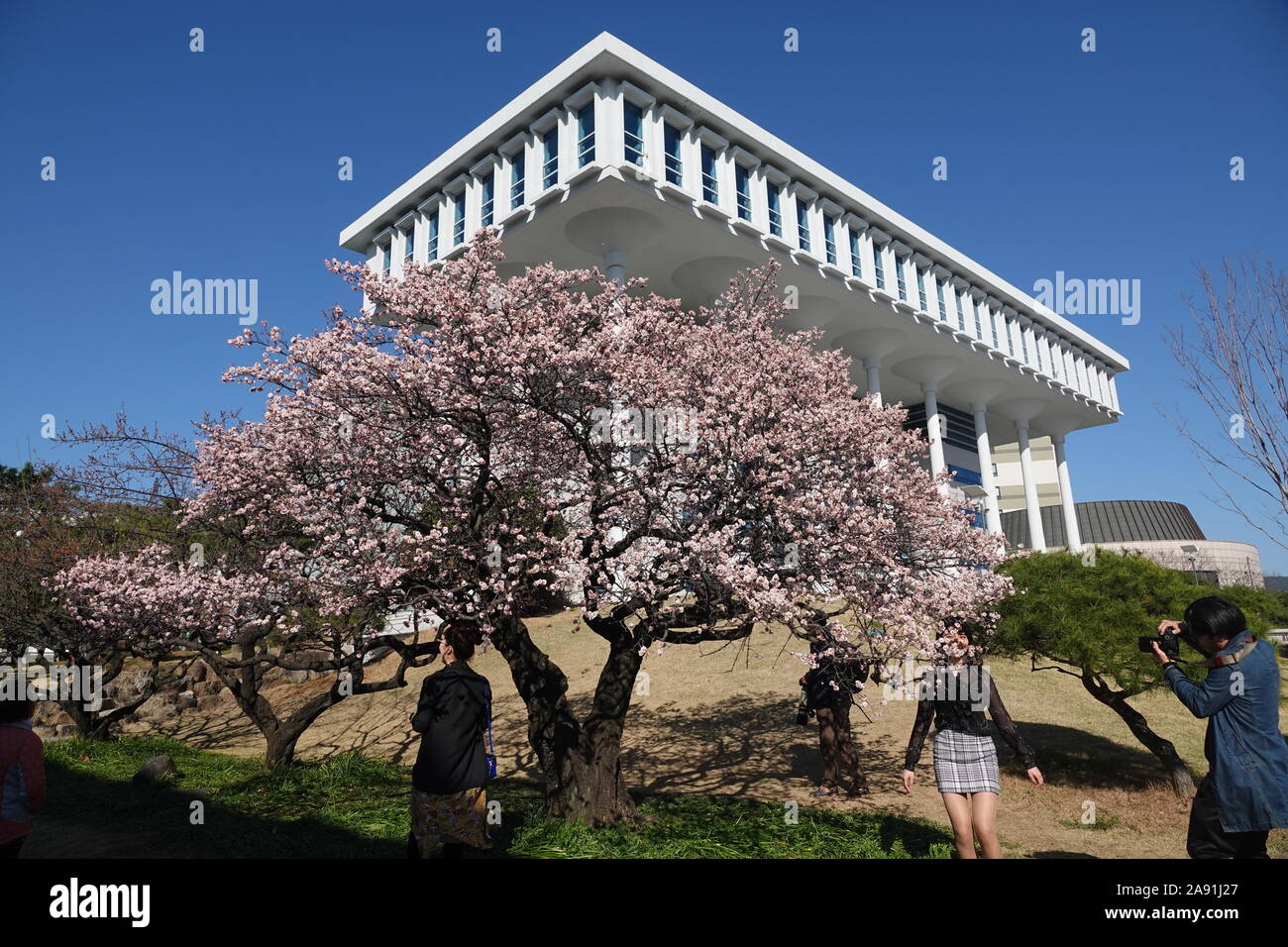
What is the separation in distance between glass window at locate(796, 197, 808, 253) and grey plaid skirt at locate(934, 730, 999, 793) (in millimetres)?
32930

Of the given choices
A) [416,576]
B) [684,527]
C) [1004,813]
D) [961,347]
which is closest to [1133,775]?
[1004,813]

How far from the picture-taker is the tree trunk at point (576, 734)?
8.89 metres

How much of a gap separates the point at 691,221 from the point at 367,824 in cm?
2686

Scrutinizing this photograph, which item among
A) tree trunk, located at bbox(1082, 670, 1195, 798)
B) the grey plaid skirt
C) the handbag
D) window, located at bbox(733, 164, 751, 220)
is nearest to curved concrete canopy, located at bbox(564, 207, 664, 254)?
window, located at bbox(733, 164, 751, 220)

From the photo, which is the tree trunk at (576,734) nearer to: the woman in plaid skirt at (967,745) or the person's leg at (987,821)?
the woman in plaid skirt at (967,745)

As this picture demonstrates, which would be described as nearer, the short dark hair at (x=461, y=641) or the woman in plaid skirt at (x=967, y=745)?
the short dark hair at (x=461, y=641)

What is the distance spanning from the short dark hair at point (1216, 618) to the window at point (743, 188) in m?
31.1

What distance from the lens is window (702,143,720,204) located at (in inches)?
1251

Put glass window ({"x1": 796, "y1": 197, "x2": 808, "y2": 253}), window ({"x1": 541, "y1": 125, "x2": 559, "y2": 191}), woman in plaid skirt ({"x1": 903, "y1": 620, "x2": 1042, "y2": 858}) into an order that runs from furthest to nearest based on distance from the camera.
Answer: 1. glass window ({"x1": 796, "y1": 197, "x2": 808, "y2": 253})
2. window ({"x1": 541, "y1": 125, "x2": 559, "y2": 191})
3. woman in plaid skirt ({"x1": 903, "y1": 620, "x2": 1042, "y2": 858})

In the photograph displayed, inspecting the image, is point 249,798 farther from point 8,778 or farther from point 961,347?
point 961,347

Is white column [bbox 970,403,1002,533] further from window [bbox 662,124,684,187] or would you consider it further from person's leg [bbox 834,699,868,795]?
person's leg [bbox 834,699,868,795]

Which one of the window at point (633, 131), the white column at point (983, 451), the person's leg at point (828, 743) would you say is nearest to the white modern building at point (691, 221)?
the window at point (633, 131)

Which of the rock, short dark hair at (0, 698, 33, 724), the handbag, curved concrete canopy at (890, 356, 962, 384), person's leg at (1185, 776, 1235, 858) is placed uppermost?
curved concrete canopy at (890, 356, 962, 384)

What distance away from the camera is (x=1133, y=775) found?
12.4 metres
